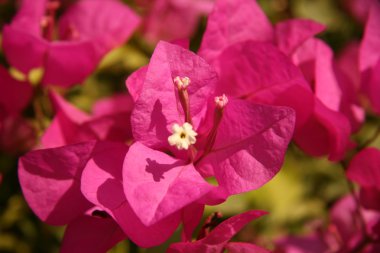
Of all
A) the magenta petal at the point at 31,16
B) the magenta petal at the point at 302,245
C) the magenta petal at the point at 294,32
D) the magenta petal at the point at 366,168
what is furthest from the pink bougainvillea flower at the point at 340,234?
the magenta petal at the point at 31,16

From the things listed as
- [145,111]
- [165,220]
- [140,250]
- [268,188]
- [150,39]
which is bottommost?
[268,188]

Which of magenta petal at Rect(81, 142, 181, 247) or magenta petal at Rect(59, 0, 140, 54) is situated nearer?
magenta petal at Rect(81, 142, 181, 247)

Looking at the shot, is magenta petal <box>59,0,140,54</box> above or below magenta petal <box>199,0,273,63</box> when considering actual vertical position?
below

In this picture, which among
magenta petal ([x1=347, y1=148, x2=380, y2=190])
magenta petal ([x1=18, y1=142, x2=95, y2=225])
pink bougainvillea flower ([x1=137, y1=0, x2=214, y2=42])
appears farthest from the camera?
pink bougainvillea flower ([x1=137, y1=0, x2=214, y2=42])

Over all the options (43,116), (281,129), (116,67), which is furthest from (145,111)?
(116,67)

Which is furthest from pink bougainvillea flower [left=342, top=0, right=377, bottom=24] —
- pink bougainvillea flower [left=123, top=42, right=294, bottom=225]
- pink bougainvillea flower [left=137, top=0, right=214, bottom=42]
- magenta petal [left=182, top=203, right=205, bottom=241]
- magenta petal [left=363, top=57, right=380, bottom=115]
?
magenta petal [left=182, top=203, right=205, bottom=241]

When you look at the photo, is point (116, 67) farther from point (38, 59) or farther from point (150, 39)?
point (38, 59)

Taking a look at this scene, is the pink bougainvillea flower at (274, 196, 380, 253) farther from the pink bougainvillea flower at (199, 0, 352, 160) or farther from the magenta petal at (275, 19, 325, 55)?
the magenta petal at (275, 19, 325, 55)

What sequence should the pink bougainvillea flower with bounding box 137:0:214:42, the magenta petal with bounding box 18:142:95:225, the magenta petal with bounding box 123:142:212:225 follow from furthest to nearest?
1. the pink bougainvillea flower with bounding box 137:0:214:42
2. the magenta petal with bounding box 18:142:95:225
3. the magenta petal with bounding box 123:142:212:225
